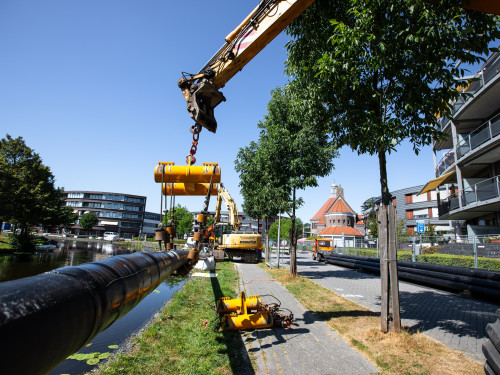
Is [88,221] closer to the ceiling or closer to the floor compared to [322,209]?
closer to the floor

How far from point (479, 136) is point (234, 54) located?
20.0 meters

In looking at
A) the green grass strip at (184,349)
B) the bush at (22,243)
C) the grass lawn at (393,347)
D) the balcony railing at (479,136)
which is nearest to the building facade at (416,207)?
the balcony railing at (479,136)

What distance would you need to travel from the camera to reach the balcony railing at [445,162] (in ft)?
77.5

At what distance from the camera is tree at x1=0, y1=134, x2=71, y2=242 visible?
26.7 m

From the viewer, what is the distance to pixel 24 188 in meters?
27.8

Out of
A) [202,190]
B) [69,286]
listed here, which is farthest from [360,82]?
[69,286]

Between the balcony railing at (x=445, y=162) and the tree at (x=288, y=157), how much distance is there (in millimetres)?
15240

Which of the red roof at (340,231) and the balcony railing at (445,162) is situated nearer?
the balcony railing at (445,162)

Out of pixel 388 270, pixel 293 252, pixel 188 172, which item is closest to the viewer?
pixel 188 172

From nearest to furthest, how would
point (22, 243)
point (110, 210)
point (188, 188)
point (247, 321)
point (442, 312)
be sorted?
point (247, 321), point (188, 188), point (442, 312), point (22, 243), point (110, 210)

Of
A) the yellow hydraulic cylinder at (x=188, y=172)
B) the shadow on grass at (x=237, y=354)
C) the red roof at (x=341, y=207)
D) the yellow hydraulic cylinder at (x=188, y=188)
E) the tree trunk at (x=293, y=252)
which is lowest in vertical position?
the shadow on grass at (x=237, y=354)

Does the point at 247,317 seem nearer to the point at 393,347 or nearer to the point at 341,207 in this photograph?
the point at 393,347

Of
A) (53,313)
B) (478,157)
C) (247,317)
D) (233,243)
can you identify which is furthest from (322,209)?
(53,313)

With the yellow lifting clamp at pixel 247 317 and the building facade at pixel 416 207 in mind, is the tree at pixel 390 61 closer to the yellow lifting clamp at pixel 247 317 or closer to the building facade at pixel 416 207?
the yellow lifting clamp at pixel 247 317
